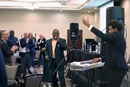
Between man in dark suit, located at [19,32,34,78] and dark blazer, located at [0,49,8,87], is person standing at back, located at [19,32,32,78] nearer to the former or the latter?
man in dark suit, located at [19,32,34,78]

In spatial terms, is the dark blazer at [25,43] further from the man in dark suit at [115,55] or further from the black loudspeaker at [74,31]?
the man in dark suit at [115,55]

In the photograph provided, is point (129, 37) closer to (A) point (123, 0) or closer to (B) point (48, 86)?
(A) point (123, 0)

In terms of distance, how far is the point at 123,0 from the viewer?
9.30 m

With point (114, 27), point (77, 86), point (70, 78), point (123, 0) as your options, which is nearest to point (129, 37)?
point (123, 0)

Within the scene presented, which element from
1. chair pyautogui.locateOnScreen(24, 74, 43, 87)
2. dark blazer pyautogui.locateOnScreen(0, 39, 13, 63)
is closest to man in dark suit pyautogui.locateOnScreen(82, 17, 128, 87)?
chair pyautogui.locateOnScreen(24, 74, 43, 87)

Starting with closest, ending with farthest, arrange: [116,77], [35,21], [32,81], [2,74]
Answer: [2,74] < [116,77] < [32,81] < [35,21]

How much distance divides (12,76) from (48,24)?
10245mm

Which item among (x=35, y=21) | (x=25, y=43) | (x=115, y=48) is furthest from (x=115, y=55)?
(x=35, y=21)

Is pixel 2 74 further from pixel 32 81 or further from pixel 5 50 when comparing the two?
pixel 5 50

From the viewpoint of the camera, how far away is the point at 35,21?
14.2 metres

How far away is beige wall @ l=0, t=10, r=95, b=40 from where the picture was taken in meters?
14.1

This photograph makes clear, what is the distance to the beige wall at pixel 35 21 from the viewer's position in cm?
1412

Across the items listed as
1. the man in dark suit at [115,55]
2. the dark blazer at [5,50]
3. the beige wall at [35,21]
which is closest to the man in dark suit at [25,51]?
the dark blazer at [5,50]

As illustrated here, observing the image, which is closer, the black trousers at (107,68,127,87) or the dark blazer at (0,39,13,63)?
the black trousers at (107,68,127,87)
